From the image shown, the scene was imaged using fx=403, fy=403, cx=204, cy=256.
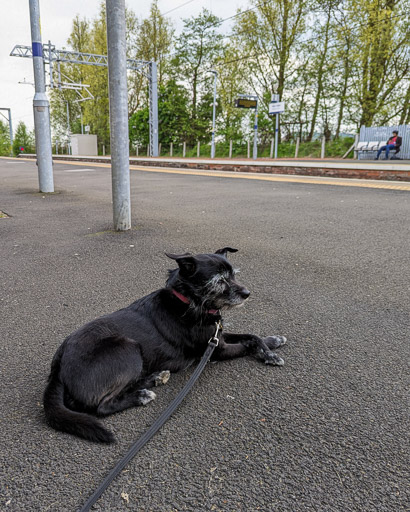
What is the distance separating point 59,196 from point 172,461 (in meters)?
10.7

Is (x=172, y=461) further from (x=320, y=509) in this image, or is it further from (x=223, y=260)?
(x=223, y=260)

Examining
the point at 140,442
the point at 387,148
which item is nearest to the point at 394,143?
the point at 387,148

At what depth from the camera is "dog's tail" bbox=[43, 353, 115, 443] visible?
1967mm

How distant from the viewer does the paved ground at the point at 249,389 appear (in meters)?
1.72

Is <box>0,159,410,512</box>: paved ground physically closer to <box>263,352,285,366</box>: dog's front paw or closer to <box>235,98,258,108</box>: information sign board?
<box>263,352,285,366</box>: dog's front paw

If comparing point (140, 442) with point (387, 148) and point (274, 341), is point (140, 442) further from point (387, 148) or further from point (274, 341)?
point (387, 148)

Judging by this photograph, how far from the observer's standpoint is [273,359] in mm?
2742

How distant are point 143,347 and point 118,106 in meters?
4.81

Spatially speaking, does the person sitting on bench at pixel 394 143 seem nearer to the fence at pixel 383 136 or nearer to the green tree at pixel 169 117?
the fence at pixel 383 136

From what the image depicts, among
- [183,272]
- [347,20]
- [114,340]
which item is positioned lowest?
[114,340]

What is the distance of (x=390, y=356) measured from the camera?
110 inches

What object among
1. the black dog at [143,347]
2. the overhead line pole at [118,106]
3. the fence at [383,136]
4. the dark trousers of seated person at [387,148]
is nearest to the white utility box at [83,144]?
the fence at [383,136]

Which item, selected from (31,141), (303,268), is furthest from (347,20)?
(31,141)

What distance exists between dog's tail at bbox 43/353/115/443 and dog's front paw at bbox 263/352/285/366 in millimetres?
1183
